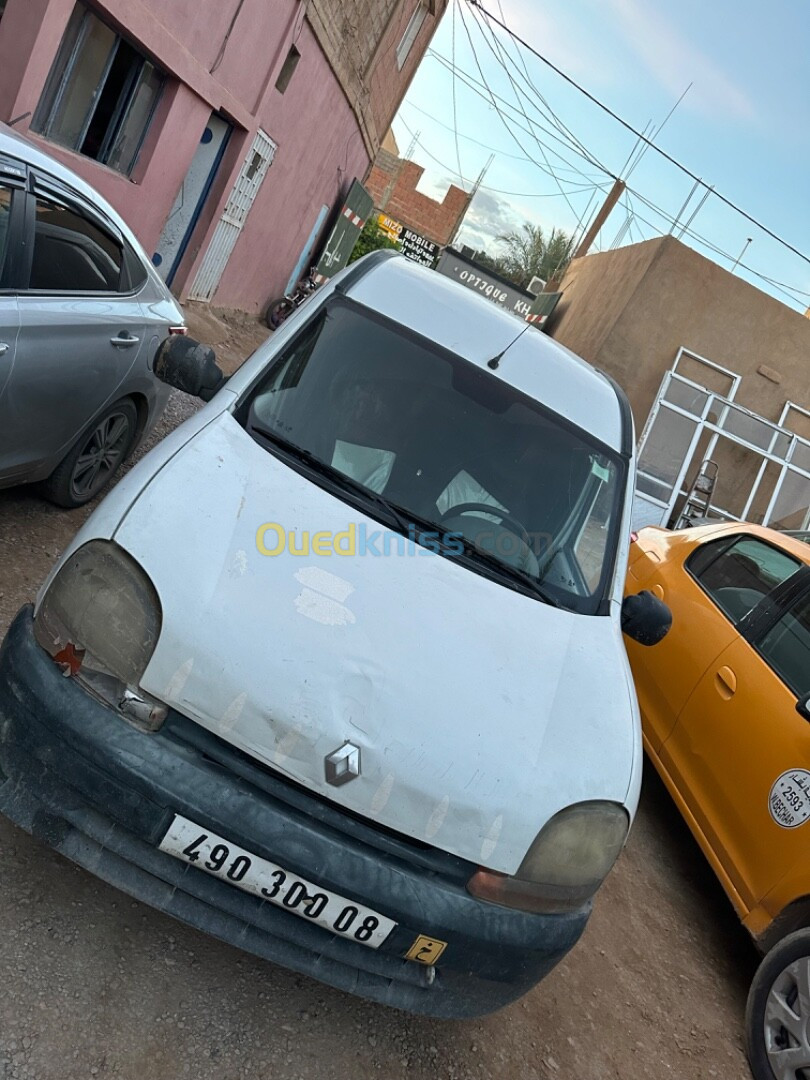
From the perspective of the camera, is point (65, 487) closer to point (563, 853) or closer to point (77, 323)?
point (77, 323)

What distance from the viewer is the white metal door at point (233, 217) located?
10758 mm

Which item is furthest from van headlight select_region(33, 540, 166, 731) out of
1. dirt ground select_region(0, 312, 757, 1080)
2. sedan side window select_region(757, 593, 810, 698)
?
sedan side window select_region(757, 593, 810, 698)

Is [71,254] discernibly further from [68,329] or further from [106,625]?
[106,625]

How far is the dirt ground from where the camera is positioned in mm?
2107

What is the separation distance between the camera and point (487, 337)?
3.48 metres

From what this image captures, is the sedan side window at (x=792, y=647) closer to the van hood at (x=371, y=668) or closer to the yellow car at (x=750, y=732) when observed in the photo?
the yellow car at (x=750, y=732)

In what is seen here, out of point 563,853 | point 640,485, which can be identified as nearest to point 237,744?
point 563,853

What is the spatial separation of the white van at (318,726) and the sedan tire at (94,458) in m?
1.60

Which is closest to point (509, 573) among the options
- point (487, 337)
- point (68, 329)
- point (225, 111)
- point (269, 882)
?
point (487, 337)

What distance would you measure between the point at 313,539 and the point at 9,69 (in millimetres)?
4866

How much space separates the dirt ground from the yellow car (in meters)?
0.37

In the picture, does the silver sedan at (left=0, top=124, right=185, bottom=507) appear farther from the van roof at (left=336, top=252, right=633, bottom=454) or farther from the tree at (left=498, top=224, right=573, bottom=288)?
the tree at (left=498, top=224, right=573, bottom=288)

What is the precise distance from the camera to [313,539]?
2.49 m

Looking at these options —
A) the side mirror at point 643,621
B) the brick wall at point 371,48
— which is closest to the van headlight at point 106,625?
the side mirror at point 643,621
